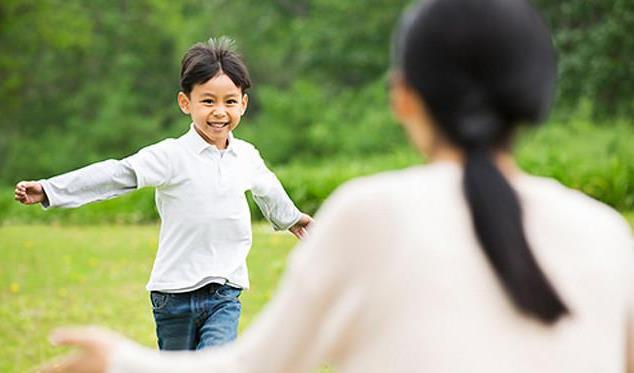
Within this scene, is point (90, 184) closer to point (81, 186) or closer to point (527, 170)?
point (81, 186)

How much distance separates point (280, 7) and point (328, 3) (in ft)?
12.1

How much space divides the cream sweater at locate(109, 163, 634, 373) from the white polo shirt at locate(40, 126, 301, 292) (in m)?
3.01

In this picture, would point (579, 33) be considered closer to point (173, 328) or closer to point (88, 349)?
point (173, 328)

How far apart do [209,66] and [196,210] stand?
65cm

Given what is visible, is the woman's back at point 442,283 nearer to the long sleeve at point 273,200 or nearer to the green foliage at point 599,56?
the long sleeve at point 273,200

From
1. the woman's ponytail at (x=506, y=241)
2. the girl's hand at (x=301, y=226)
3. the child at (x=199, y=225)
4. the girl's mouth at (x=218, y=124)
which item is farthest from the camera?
the girl's mouth at (x=218, y=124)

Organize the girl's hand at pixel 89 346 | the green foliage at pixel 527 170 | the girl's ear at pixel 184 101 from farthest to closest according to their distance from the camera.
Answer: the green foliage at pixel 527 170, the girl's ear at pixel 184 101, the girl's hand at pixel 89 346

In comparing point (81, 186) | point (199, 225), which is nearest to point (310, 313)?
point (81, 186)

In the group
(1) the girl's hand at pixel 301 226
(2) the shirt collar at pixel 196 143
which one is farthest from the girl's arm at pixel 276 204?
(2) the shirt collar at pixel 196 143

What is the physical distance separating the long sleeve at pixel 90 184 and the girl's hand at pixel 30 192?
0.02 m

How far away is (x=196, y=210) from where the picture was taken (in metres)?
4.84

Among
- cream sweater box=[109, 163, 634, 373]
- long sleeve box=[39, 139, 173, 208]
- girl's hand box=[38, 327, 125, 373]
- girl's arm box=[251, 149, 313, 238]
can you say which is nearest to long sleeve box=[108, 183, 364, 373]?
cream sweater box=[109, 163, 634, 373]

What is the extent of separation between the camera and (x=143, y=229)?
1642 cm

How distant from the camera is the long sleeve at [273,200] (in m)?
4.97
